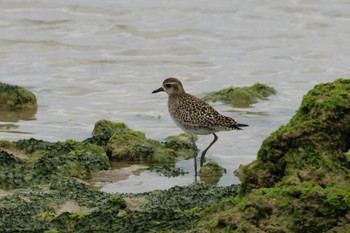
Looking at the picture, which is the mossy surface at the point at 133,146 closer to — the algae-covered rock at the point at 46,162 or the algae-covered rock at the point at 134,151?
the algae-covered rock at the point at 134,151

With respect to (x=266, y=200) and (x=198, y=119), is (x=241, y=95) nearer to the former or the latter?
(x=198, y=119)

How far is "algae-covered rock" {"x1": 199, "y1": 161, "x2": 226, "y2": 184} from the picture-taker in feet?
38.8

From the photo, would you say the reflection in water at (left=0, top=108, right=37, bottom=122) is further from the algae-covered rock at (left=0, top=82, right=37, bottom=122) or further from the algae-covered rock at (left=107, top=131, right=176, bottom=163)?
the algae-covered rock at (left=107, top=131, right=176, bottom=163)

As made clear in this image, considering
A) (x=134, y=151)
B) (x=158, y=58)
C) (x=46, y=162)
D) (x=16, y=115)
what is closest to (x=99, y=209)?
(x=46, y=162)

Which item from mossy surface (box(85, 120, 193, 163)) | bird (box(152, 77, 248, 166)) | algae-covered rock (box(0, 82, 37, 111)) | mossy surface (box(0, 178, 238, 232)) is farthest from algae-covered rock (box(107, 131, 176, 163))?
algae-covered rock (box(0, 82, 37, 111))

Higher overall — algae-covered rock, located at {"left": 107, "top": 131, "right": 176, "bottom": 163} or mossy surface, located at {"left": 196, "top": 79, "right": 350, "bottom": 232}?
mossy surface, located at {"left": 196, "top": 79, "right": 350, "bottom": 232}

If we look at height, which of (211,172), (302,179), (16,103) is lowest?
(211,172)

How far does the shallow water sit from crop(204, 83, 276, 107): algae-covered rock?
0.65 feet

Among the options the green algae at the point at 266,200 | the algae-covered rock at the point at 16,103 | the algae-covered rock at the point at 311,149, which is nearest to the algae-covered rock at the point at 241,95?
the algae-covered rock at the point at 16,103

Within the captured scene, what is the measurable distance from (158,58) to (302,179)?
13175mm

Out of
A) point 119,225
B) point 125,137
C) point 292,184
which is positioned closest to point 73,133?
point 125,137

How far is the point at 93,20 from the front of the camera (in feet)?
77.0

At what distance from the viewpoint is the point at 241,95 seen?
16.5 metres

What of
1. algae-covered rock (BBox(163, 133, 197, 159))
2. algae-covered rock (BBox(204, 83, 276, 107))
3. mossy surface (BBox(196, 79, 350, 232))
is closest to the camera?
mossy surface (BBox(196, 79, 350, 232))
